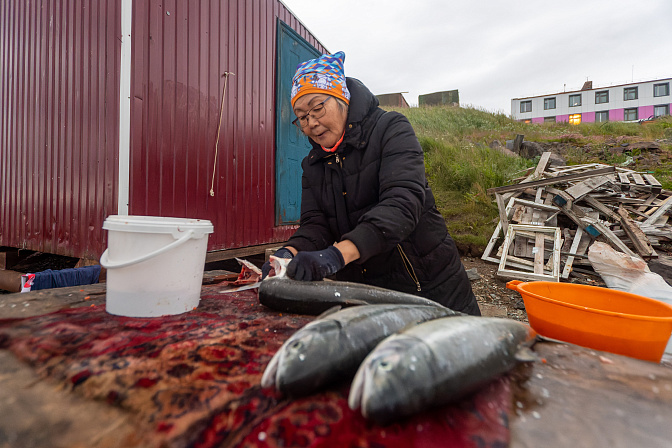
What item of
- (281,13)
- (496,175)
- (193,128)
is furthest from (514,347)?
(496,175)

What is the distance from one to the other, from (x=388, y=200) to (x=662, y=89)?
204 feet

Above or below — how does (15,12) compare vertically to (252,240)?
above

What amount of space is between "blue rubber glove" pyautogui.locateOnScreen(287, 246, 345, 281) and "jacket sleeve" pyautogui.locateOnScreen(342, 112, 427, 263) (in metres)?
0.22

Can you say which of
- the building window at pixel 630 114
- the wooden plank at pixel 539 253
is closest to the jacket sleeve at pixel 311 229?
the wooden plank at pixel 539 253

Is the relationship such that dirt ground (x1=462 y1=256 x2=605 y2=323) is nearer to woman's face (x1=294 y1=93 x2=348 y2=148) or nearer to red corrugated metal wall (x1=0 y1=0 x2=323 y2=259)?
red corrugated metal wall (x1=0 y1=0 x2=323 y2=259)

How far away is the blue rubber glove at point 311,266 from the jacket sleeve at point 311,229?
67 centimetres

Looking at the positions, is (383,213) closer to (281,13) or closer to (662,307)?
(662,307)

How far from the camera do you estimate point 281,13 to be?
579 centimetres

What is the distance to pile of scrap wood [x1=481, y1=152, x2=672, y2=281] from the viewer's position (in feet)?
20.1

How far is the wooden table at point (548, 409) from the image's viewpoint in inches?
28.6

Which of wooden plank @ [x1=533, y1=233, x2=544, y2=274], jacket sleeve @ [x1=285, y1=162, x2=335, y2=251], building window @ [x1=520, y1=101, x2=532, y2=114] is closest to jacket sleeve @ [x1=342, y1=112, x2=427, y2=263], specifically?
jacket sleeve @ [x1=285, y1=162, x2=335, y2=251]

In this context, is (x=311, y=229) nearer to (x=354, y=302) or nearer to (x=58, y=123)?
(x=354, y=302)

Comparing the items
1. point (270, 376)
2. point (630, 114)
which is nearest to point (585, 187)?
point (270, 376)

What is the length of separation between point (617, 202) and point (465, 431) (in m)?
9.38
